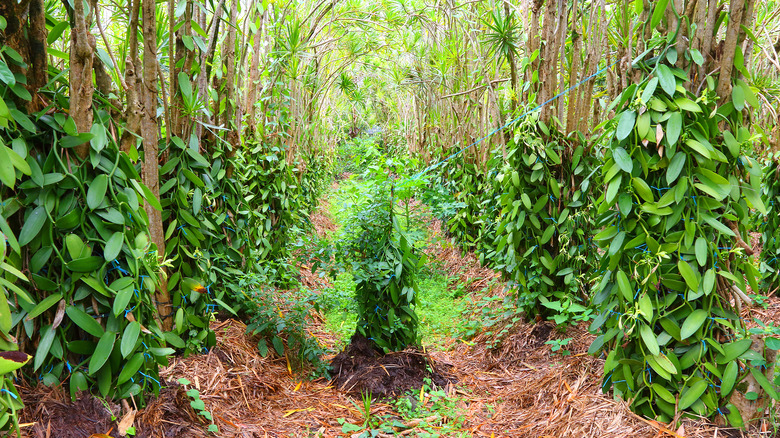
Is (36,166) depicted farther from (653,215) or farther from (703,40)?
(703,40)

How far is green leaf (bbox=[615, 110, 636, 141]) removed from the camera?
63.0 inches

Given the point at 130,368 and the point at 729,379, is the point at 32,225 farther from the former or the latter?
the point at 729,379

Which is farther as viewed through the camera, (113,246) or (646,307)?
(646,307)

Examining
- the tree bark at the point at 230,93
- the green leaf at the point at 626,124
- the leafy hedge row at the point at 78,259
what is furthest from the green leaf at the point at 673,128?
the tree bark at the point at 230,93

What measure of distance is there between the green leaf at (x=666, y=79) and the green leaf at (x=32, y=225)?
1.84 meters

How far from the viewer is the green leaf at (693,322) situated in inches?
59.8

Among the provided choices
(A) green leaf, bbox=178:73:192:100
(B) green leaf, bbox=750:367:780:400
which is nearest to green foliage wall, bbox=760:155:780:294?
(B) green leaf, bbox=750:367:780:400

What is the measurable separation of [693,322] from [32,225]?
76.2 inches

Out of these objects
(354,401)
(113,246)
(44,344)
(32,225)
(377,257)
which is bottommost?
(354,401)

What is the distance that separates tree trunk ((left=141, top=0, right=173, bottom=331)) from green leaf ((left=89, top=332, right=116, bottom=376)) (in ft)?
1.20

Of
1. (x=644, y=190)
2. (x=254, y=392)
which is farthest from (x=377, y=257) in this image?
(x=644, y=190)

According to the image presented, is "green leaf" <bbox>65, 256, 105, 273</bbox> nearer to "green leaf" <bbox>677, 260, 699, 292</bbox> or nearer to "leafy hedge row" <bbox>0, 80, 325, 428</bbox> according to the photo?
"leafy hedge row" <bbox>0, 80, 325, 428</bbox>

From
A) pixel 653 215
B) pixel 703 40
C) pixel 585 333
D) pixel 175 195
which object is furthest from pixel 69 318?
pixel 585 333

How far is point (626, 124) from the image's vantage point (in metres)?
1.61
